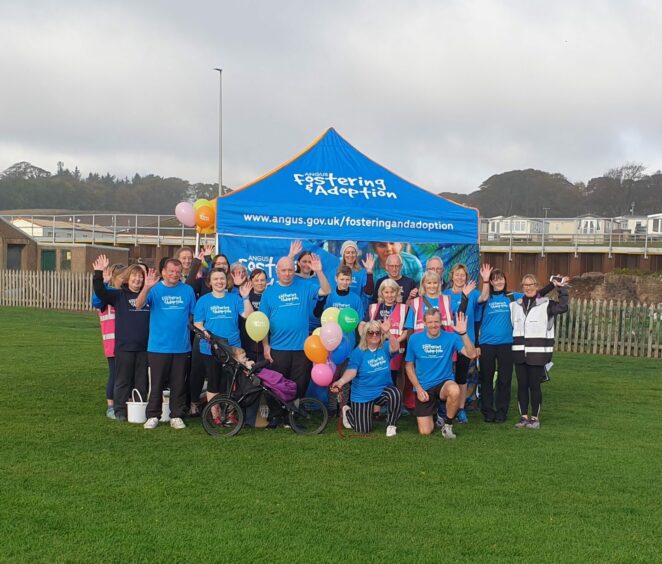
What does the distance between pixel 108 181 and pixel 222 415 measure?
116565 millimetres

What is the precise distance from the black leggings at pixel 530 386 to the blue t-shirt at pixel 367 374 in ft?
5.22

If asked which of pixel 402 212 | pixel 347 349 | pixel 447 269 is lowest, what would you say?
pixel 347 349

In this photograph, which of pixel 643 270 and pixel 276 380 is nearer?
pixel 276 380

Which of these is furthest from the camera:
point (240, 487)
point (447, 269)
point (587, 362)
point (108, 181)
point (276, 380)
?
point (108, 181)

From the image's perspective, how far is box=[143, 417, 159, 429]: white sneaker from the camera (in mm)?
6914

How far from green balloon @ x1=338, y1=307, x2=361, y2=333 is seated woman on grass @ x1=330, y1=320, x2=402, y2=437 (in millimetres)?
125

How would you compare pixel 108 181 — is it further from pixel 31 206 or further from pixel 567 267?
pixel 567 267

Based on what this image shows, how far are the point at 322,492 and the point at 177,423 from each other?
7.69 feet

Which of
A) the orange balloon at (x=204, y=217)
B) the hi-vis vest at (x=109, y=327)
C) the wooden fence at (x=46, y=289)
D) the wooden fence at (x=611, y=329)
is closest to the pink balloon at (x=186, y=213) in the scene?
the orange balloon at (x=204, y=217)

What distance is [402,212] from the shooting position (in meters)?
9.62

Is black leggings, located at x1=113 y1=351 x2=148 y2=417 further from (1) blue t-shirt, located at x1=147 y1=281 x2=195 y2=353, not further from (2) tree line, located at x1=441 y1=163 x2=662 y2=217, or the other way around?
(2) tree line, located at x1=441 y1=163 x2=662 y2=217

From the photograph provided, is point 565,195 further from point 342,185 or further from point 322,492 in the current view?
point 322,492

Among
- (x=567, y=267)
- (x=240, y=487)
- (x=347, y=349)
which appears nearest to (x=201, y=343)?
(x=347, y=349)

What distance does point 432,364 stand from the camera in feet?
23.6
